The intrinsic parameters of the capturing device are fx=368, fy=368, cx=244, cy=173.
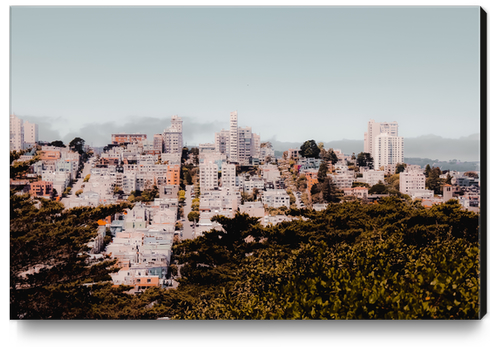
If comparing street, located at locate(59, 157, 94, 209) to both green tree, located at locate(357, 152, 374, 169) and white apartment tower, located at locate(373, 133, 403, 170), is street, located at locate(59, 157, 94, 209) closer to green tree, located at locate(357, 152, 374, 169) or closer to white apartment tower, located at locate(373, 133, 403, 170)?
green tree, located at locate(357, 152, 374, 169)

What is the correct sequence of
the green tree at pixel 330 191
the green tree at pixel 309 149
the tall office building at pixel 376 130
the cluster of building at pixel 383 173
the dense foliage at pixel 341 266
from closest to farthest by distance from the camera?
1. the dense foliage at pixel 341 266
2. the cluster of building at pixel 383 173
3. the tall office building at pixel 376 130
4. the green tree at pixel 309 149
5. the green tree at pixel 330 191

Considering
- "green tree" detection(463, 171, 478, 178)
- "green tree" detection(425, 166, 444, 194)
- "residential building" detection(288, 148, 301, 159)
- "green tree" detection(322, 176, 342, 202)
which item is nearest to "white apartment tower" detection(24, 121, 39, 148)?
"residential building" detection(288, 148, 301, 159)

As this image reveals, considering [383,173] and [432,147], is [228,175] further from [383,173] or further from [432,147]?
[432,147]

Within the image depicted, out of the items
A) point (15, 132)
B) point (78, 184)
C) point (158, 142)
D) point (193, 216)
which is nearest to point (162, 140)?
point (158, 142)

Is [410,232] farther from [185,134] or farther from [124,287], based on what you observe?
[124,287]

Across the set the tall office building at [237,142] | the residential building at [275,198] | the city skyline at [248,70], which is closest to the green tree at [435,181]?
the city skyline at [248,70]

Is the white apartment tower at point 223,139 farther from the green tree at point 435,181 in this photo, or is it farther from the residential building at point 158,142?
the green tree at point 435,181
